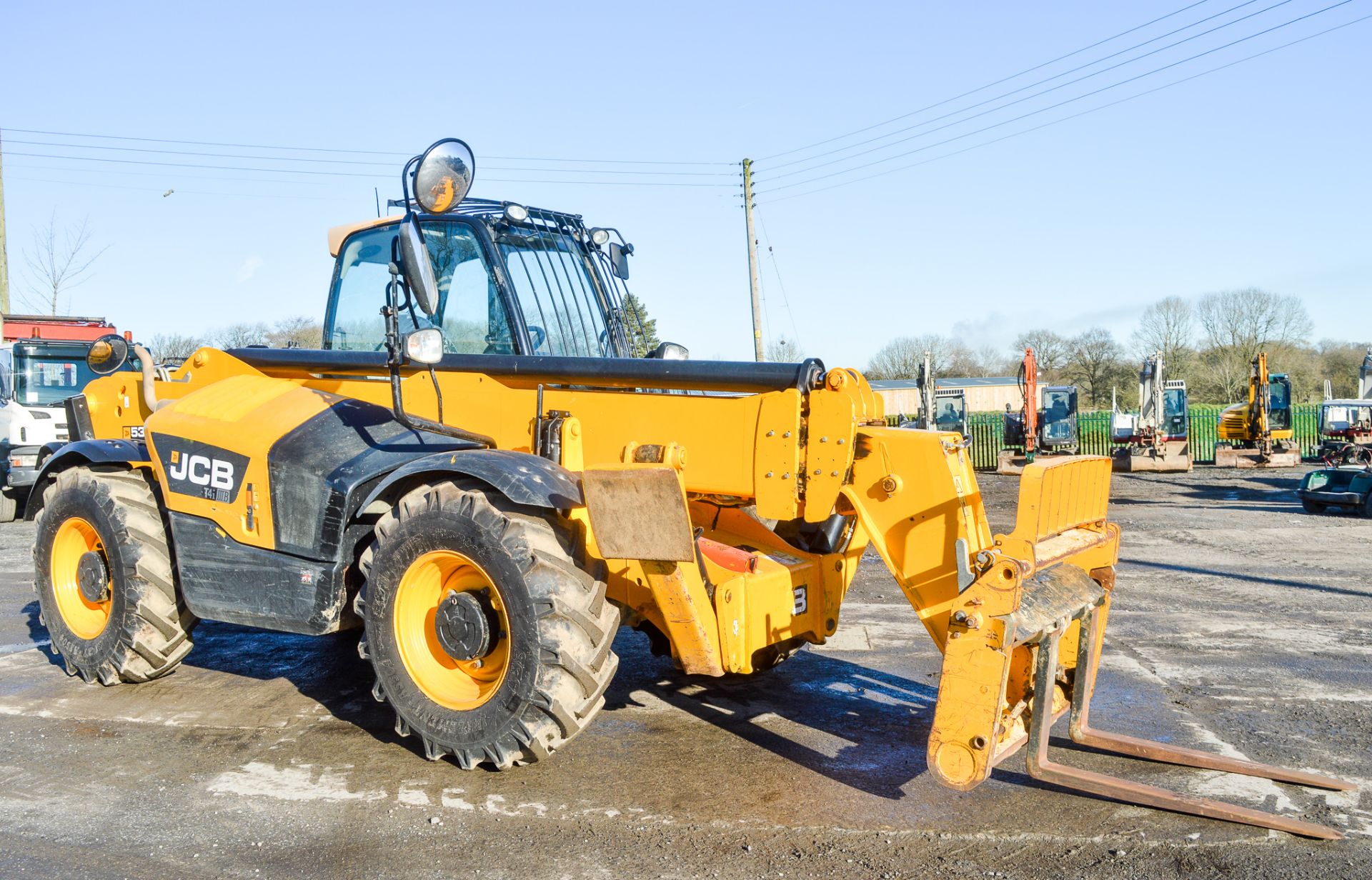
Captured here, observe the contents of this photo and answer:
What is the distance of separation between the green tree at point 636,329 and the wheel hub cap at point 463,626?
2.01 metres

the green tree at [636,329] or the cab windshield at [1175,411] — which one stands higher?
the green tree at [636,329]

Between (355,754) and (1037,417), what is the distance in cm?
2703

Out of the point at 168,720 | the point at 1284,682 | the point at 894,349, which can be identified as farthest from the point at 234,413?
the point at 894,349

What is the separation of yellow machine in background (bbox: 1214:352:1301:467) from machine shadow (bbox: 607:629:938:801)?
23860 mm

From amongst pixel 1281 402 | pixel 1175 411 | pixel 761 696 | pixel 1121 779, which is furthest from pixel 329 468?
pixel 1281 402

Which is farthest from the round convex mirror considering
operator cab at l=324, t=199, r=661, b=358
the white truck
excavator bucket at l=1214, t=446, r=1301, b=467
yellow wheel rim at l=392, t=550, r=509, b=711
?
excavator bucket at l=1214, t=446, r=1301, b=467

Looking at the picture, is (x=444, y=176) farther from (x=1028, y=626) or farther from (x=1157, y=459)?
(x=1157, y=459)

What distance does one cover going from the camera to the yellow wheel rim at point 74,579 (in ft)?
20.7

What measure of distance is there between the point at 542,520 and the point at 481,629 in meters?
0.54

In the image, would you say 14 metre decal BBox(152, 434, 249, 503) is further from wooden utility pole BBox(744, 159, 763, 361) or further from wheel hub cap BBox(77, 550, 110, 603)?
wooden utility pole BBox(744, 159, 763, 361)

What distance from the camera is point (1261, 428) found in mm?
27578

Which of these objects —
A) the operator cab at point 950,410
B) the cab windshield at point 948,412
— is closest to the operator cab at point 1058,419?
the operator cab at point 950,410

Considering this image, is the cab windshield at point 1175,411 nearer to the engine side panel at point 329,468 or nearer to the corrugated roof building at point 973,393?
the engine side panel at point 329,468

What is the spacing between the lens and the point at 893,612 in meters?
8.56
